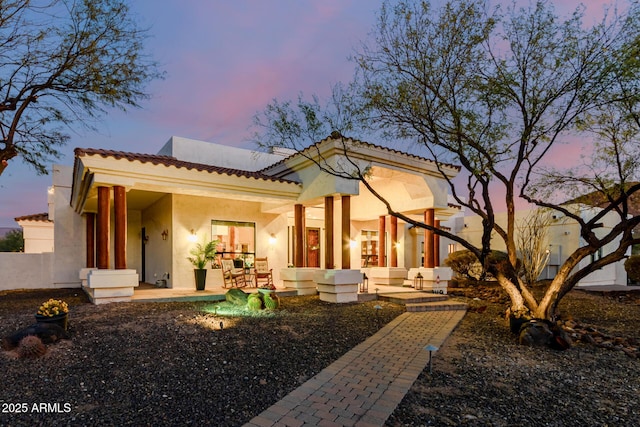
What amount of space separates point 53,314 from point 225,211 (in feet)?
21.6

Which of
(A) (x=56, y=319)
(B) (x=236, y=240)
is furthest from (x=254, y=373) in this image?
(B) (x=236, y=240)

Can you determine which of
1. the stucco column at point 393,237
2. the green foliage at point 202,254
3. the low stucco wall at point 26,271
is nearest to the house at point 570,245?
the stucco column at point 393,237

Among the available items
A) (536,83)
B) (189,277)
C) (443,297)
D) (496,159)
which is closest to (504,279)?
(496,159)

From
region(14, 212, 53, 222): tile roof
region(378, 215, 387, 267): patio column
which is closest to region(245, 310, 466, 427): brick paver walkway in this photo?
region(378, 215, 387, 267): patio column

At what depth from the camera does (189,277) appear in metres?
10.4

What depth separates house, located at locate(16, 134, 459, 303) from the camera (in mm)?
Answer: 7656

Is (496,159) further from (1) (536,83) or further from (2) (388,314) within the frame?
(2) (388,314)

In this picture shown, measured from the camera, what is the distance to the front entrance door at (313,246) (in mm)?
14430

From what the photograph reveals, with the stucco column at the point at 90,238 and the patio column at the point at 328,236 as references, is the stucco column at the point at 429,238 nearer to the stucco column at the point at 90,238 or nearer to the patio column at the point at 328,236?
the patio column at the point at 328,236

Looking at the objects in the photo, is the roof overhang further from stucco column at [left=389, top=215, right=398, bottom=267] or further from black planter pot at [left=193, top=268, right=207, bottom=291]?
stucco column at [left=389, top=215, right=398, bottom=267]

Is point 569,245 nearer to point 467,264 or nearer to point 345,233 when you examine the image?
point 467,264

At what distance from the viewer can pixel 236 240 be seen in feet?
37.4

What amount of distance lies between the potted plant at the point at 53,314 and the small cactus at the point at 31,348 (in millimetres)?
611

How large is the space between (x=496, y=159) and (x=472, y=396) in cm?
509
